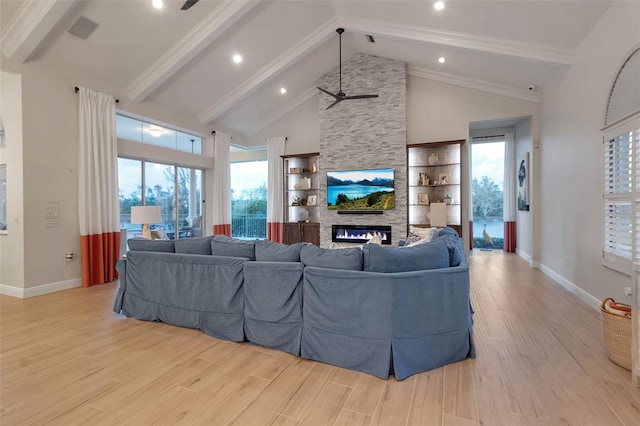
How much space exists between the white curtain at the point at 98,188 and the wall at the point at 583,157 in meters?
6.92

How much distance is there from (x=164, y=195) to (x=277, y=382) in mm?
5690

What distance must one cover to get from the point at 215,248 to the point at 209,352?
0.99m

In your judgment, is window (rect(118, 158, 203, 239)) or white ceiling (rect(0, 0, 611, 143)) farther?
window (rect(118, 158, 203, 239))

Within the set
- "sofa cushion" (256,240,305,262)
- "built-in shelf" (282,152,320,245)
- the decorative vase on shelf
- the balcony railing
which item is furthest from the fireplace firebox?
"sofa cushion" (256,240,305,262)

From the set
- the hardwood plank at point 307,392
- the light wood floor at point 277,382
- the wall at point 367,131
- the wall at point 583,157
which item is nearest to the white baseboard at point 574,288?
the wall at point 583,157

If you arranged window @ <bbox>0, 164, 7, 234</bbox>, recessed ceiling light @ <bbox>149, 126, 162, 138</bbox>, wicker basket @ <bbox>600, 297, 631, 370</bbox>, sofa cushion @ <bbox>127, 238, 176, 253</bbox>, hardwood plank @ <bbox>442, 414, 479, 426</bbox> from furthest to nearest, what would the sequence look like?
recessed ceiling light @ <bbox>149, 126, 162, 138</bbox>, window @ <bbox>0, 164, 7, 234</bbox>, sofa cushion @ <bbox>127, 238, 176, 253</bbox>, wicker basket @ <bbox>600, 297, 631, 370</bbox>, hardwood plank @ <bbox>442, 414, 479, 426</bbox>

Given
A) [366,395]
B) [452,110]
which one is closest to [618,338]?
[366,395]

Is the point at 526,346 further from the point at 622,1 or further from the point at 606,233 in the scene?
the point at 622,1

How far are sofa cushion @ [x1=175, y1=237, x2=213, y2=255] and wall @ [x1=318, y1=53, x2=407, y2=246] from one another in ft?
14.2

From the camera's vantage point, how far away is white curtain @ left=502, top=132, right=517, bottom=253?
7582 mm

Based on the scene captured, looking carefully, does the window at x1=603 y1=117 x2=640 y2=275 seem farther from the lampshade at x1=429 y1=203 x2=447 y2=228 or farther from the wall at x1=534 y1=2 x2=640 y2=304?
the lampshade at x1=429 y1=203 x2=447 y2=228

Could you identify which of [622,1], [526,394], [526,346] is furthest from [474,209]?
[526,394]

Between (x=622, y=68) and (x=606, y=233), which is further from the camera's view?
(x=606, y=233)

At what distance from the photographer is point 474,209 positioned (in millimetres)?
8406
